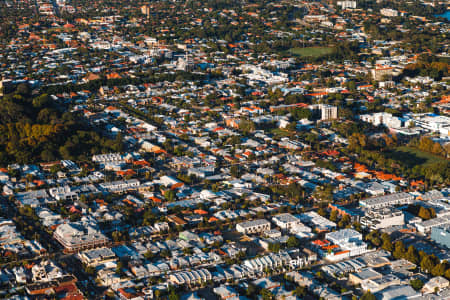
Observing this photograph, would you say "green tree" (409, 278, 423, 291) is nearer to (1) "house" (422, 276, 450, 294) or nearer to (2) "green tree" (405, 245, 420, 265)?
(1) "house" (422, 276, 450, 294)

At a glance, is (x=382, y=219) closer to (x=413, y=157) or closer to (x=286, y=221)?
(x=286, y=221)

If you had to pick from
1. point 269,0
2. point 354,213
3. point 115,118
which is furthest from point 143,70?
point 269,0

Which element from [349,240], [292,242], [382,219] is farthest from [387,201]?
[292,242]

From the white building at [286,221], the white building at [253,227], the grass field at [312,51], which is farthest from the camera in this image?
the grass field at [312,51]

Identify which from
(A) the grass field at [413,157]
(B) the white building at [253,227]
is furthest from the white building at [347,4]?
(B) the white building at [253,227]

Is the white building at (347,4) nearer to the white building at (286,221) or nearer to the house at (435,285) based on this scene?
the white building at (286,221)
